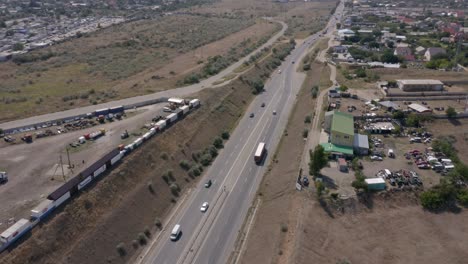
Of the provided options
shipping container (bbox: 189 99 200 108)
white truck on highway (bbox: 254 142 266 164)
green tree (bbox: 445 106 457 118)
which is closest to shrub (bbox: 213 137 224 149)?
white truck on highway (bbox: 254 142 266 164)

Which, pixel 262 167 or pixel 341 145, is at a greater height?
pixel 341 145

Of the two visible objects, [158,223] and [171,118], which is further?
[171,118]

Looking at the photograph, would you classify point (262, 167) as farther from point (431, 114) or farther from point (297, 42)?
point (297, 42)

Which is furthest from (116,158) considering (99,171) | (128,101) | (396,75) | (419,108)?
(396,75)

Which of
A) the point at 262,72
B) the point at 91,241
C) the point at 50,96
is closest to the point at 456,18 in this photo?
the point at 262,72

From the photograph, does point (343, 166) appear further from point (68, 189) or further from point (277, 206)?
point (68, 189)

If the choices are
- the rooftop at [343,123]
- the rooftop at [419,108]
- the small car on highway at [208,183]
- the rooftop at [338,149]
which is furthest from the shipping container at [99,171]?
the rooftop at [419,108]
